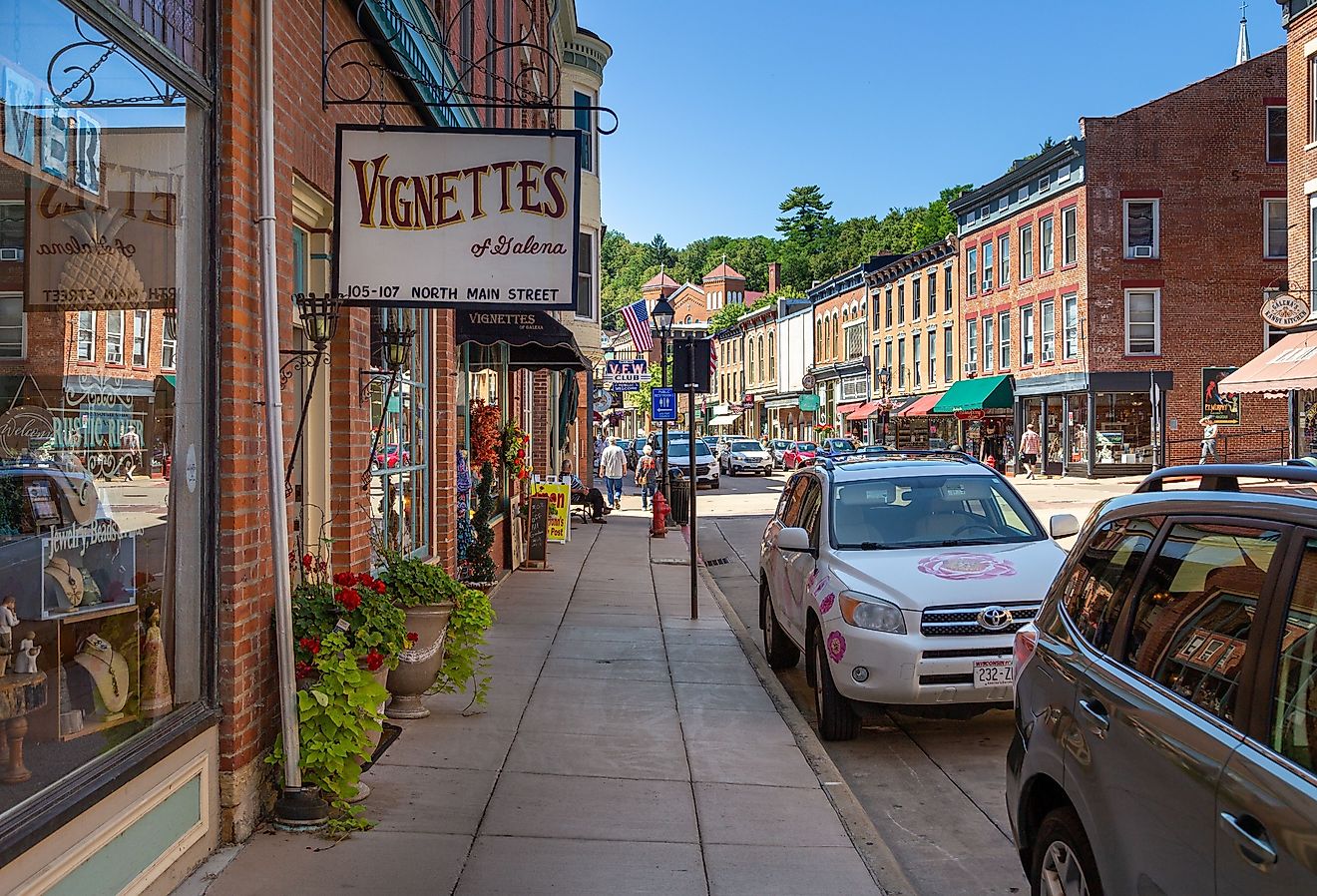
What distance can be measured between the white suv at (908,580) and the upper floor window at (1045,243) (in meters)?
36.3

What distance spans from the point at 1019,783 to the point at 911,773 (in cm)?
323

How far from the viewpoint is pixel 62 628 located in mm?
4129

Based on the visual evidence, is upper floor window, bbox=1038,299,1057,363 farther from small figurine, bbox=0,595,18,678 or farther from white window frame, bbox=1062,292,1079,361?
small figurine, bbox=0,595,18,678

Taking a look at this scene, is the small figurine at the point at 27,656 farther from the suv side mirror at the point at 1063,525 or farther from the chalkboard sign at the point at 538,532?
the chalkboard sign at the point at 538,532

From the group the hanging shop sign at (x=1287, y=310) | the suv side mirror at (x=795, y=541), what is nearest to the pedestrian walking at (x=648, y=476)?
the hanging shop sign at (x=1287, y=310)

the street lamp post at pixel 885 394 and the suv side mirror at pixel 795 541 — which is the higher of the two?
the street lamp post at pixel 885 394

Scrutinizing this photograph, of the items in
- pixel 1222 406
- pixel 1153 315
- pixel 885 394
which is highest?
pixel 1153 315

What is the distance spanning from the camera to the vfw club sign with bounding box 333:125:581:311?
6.41 m

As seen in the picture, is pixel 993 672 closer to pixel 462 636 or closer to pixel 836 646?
pixel 836 646

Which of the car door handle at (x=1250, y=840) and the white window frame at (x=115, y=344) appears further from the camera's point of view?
the white window frame at (x=115, y=344)

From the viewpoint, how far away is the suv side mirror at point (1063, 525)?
7.37 meters

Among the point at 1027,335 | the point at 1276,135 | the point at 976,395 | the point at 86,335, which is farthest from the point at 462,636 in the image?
the point at 976,395

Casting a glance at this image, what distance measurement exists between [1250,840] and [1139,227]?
137ft

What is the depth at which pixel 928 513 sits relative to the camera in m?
8.92
